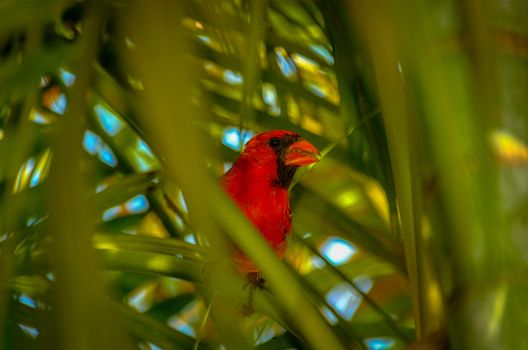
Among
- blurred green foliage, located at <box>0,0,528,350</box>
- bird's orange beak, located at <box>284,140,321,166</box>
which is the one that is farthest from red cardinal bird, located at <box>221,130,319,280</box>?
blurred green foliage, located at <box>0,0,528,350</box>

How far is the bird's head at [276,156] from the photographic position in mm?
1127

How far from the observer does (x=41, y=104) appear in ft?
4.14

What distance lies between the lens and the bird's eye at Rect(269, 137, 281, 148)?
121 cm

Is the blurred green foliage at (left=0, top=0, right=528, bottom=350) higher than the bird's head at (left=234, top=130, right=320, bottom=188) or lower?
higher

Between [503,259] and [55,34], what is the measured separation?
0.71 m

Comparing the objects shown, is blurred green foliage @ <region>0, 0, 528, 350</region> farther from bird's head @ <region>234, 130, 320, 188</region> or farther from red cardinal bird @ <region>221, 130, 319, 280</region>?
bird's head @ <region>234, 130, 320, 188</region>

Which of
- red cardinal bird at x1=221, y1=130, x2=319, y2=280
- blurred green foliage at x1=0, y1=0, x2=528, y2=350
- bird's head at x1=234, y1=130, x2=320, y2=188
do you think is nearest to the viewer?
blurred green foliage at x1=0, y1=0, x2=528, y2=350

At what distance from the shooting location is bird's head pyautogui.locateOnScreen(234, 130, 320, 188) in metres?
1.13

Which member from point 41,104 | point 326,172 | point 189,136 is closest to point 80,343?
point 189,136

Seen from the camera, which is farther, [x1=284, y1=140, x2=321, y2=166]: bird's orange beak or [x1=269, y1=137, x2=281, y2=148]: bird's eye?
[x1=269, y1=137, x2=281, y2=148]: bird's eye

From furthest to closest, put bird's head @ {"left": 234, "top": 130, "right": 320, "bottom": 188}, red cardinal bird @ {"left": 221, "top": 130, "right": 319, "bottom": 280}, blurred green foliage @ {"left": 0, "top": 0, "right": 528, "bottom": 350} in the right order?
bird's head @ {"left": 234, "top": 130, "right": 320, "bottom": 188} → red cardinal bird @ {"left": 221, "top": 130, "right": 319, "bottom": 280} → blurred green foliage @ {"left": 0, "top": 0, "right": 528, "bottom": 350}

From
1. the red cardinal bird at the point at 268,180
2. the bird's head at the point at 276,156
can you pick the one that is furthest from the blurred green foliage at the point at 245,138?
the bird's head at the point at 276,156

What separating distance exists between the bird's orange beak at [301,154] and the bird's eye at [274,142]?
58 mm

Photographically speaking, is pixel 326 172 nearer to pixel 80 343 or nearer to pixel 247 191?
pixel 247 191
